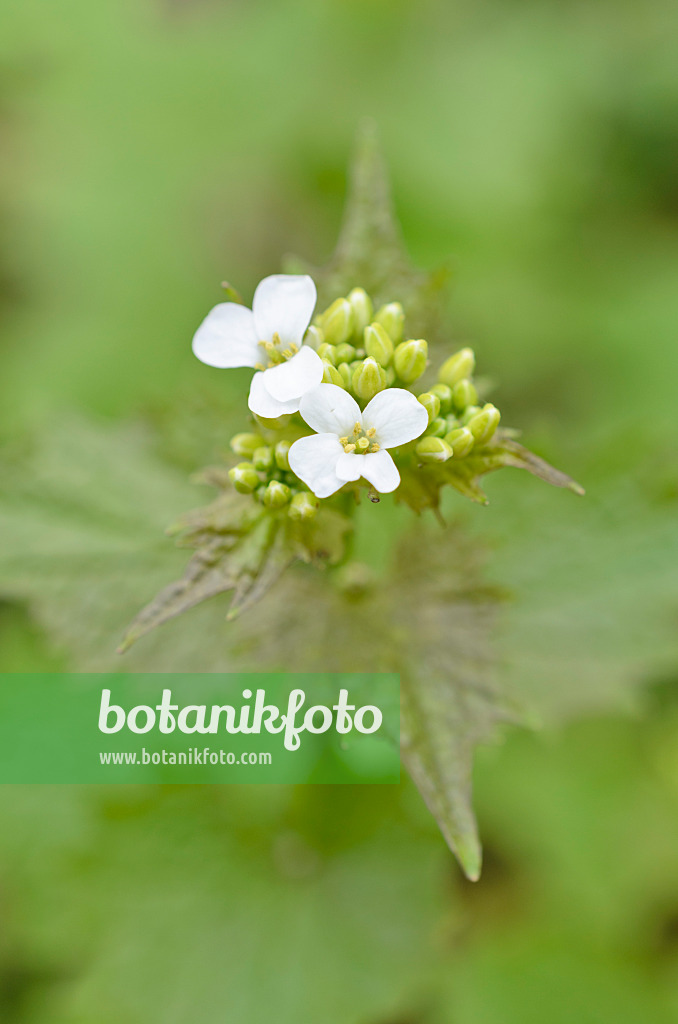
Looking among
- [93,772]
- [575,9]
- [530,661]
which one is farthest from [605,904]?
[575,9]

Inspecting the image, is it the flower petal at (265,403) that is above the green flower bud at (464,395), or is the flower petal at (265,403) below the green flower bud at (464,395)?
below

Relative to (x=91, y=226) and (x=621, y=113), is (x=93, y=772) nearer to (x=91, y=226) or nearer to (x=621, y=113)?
(x=91, y=226)

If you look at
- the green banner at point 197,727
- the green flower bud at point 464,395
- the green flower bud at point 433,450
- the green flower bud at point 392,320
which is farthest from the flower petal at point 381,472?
the green banner at point 197,727

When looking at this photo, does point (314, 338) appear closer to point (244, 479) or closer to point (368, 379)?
point (368, 379)

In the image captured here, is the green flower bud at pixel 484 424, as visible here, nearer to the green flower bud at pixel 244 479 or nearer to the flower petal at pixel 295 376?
the flower petal at pixel 295 376

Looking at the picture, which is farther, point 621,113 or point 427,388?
point 621,113
